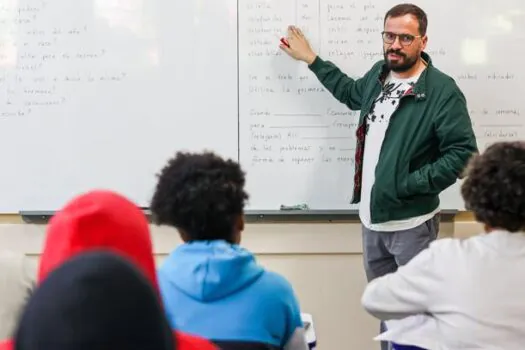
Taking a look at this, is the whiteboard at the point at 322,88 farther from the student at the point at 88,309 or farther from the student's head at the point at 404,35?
the student at the point at 88,309

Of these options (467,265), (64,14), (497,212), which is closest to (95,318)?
(467,265)

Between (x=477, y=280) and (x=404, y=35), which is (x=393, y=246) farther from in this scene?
(x=477, y=280)

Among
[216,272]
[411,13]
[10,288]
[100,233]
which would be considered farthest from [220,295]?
[411,13]

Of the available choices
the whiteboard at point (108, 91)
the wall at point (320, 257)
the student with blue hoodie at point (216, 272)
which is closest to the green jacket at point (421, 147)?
the wall at point (320, 257)

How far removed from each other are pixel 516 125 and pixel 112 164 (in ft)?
6.16

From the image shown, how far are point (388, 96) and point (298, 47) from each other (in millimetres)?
495

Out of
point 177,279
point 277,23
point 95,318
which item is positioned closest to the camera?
point 95,318

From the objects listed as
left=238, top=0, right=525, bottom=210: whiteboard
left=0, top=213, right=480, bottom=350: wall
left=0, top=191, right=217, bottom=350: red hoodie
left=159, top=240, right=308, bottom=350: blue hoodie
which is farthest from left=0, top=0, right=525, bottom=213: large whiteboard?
left=0, top=191, right=217, bottom=350: red hoodie

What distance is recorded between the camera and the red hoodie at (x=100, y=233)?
0.81m

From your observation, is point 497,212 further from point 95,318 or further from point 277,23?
point 277,23

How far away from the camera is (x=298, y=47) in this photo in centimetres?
281

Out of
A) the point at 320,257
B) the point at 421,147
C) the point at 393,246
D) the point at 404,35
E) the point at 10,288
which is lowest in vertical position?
the point at 320,257

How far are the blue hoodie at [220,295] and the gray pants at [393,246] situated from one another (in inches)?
47.1

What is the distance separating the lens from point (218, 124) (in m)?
2.88
